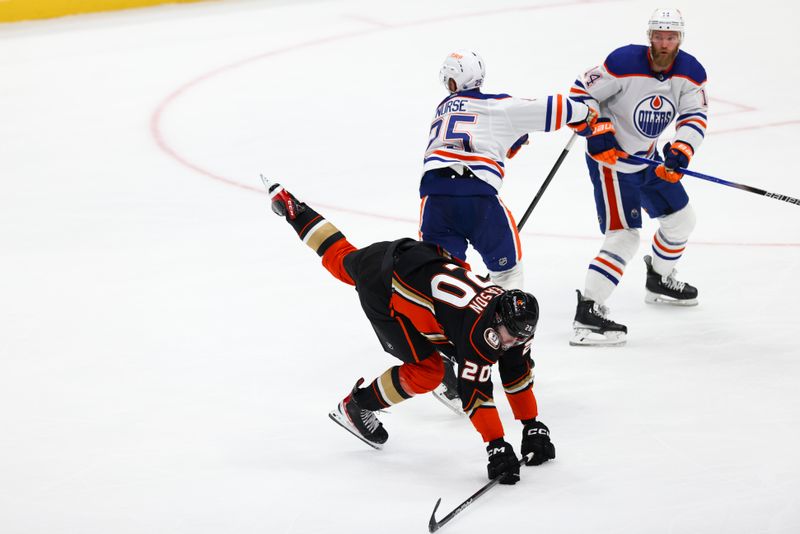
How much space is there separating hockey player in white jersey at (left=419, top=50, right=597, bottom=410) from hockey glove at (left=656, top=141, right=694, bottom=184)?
1.82ft

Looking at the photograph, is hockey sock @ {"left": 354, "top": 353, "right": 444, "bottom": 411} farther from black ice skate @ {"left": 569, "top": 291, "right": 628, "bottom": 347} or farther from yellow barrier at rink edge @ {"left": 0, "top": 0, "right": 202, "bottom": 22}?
yellow barrier at rink edge @ {"left": 0, "top": 0, "right": 202, "bottom": 22}

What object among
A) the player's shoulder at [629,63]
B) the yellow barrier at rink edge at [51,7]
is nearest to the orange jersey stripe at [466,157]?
the player's shoulder at [629,63]

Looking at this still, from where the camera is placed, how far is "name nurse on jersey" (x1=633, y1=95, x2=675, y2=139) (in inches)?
178

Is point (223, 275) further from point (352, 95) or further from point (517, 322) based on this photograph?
point (352, 95)

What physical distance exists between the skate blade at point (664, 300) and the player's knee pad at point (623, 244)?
383 mm

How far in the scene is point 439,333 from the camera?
11.4 ft

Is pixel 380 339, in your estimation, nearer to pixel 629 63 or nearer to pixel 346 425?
pixel 346 425

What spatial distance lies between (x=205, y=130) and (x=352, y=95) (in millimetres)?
1226

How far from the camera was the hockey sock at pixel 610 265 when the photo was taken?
4.66 metres

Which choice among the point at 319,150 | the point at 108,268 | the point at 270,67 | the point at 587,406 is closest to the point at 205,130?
the point at 319,150

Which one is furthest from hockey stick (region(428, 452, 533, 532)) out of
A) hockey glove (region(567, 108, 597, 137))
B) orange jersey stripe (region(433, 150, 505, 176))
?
hockey glove (region(567, 108, 597, 137))

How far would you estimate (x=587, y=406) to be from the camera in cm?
400

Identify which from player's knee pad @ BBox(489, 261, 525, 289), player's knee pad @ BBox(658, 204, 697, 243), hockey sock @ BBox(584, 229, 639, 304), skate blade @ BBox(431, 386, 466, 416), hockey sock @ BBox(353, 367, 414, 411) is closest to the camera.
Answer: hockey sock @ BBox(353, 367, 414, 411)

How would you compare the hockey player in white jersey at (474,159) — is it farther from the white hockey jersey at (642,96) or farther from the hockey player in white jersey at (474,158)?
the white hockey jersey at (642,96)
